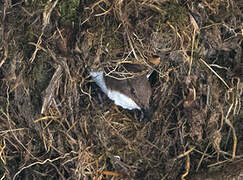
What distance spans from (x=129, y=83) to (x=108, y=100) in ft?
1.01

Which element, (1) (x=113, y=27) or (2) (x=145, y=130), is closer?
(1) (x=113, y=27)

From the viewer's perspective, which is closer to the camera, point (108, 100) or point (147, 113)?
point (147, 113)

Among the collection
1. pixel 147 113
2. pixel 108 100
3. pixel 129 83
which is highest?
pixel 129 83

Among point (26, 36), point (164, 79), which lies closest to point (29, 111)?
point (26, 36)

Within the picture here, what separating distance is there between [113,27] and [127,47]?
216mm

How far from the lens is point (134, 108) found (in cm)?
289

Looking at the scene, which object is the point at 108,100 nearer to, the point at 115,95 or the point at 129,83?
the point at 115,95

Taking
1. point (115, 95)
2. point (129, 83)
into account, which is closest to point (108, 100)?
point (115, 95)

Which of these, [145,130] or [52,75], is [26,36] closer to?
[52,75]

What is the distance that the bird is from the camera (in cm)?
272

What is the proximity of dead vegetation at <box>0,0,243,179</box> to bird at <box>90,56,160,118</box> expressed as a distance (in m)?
0.08

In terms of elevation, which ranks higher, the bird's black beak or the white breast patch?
the white breast patch

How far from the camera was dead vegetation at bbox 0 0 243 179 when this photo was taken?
9.04ft

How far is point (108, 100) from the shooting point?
2932 millimetres
